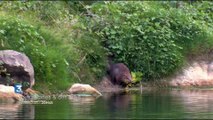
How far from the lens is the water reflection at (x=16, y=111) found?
1503 cm

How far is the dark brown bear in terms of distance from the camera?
24.7 m

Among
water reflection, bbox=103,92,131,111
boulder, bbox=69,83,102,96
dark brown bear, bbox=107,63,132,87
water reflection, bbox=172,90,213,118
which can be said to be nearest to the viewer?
water reflection, bbox=172,90,213,118

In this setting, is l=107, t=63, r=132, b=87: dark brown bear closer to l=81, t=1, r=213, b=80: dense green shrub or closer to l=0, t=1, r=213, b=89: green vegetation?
l=0, t=1, r=213, b=89: green vegetation

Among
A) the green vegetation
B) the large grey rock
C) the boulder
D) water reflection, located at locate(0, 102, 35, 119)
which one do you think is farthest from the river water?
the green vegetation

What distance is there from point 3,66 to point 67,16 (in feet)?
20.1

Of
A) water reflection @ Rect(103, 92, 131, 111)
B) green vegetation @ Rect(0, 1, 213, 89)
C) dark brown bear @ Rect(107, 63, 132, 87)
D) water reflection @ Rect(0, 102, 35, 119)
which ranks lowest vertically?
water reflection @ Rect(0, 102, 35, 119)

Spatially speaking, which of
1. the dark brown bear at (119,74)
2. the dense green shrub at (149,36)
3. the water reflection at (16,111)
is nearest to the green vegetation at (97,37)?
the dense green shrub at (149,36)

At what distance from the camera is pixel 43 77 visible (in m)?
22.5

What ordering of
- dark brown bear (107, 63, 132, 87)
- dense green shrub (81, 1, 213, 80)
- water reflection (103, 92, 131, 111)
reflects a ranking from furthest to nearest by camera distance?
dense green shrub (81, 1, 213, 80) → dark brown bear (107, 63, 132, 87) → water reflection (103, 92, 131, 111)

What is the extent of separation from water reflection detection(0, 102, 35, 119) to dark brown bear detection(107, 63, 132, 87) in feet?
22.5

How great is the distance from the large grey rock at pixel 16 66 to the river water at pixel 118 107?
1.43m

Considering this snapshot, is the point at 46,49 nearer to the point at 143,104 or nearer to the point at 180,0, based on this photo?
the point at 143,104

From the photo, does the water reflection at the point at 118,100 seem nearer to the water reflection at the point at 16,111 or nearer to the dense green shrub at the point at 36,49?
the dense green shrub at the point at 36,49

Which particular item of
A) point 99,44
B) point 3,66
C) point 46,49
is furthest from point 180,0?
point 3,66
